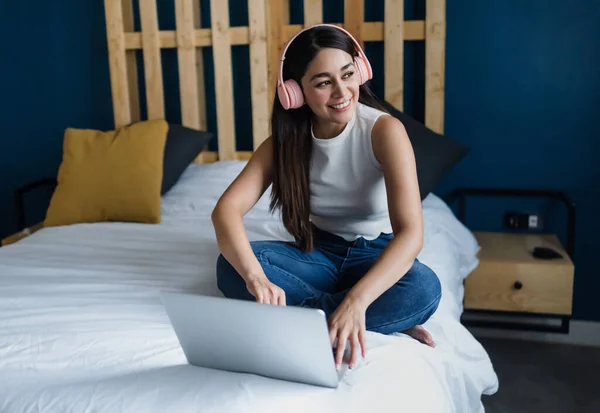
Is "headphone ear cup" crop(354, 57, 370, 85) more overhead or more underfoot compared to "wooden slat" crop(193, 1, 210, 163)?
more overhead

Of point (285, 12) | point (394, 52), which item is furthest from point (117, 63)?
point (394, 52)

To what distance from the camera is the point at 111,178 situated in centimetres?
235

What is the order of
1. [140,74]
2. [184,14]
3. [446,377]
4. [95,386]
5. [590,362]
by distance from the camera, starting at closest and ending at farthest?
[95,386], [446,377], [590,362], [184,14], [140,74]

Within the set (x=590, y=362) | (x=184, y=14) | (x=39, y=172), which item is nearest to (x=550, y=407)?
(x=590, y=362)

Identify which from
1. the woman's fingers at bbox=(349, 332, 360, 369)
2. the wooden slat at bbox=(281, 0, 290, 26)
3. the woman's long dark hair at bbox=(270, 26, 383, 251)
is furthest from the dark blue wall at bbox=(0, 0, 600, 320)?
the woman's fingers at bbox=(349, 332, 360, 369)

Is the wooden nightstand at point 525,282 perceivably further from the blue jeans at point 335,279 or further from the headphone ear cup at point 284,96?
the headphone ear cup at point 284,96

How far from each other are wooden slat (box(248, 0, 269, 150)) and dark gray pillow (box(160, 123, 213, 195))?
0.71 feet

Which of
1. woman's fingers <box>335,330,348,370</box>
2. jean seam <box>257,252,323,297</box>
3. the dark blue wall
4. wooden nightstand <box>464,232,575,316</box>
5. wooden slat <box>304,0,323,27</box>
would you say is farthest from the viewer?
wooden slat <box>304,0,323,27</box>

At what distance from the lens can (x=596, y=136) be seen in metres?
2.42

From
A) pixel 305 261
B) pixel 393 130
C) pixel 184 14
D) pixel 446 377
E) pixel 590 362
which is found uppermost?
pixel 184 14

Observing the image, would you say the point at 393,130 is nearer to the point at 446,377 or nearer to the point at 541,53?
the point at 446,377

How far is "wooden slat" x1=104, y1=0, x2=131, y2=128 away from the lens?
8.87 feet

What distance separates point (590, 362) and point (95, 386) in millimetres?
1895

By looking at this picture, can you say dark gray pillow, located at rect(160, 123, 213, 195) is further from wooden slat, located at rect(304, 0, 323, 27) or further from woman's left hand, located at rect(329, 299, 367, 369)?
woman's left hand, located at rect(329, 299, 367, 369)
